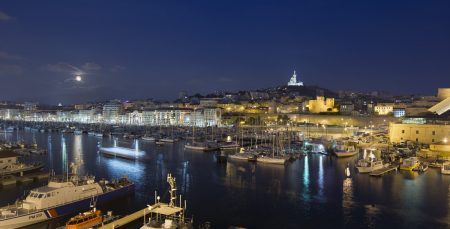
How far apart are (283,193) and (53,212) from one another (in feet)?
22.0

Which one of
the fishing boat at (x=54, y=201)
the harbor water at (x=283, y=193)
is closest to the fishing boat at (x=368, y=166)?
the harbor water at (x=283, y=193)

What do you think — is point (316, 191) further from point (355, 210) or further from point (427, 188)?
point (427, 188)

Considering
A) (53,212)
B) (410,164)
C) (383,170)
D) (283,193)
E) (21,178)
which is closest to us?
(53,212)

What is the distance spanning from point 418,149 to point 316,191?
35.9ft

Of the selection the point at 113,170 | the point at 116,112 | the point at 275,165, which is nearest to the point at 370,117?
the point at 275,165

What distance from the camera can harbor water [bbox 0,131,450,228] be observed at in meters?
9.66

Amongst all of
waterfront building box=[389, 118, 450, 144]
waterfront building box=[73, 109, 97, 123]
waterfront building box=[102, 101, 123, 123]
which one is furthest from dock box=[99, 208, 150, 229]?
waterfront building box=[73, 109, 97, 123]

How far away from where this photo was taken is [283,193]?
488 inches

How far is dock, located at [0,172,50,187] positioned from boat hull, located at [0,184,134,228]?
454 cm

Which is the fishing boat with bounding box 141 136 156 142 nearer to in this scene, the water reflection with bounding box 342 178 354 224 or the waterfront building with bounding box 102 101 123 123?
the water reflection with bounding box 342 178 354 224

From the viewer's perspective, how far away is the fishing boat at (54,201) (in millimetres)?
8621

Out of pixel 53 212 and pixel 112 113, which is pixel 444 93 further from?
pixel 112 113

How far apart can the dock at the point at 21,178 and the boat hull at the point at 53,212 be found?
4.54 metres

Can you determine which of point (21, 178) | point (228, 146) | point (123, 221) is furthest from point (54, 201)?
point (228, 146)
